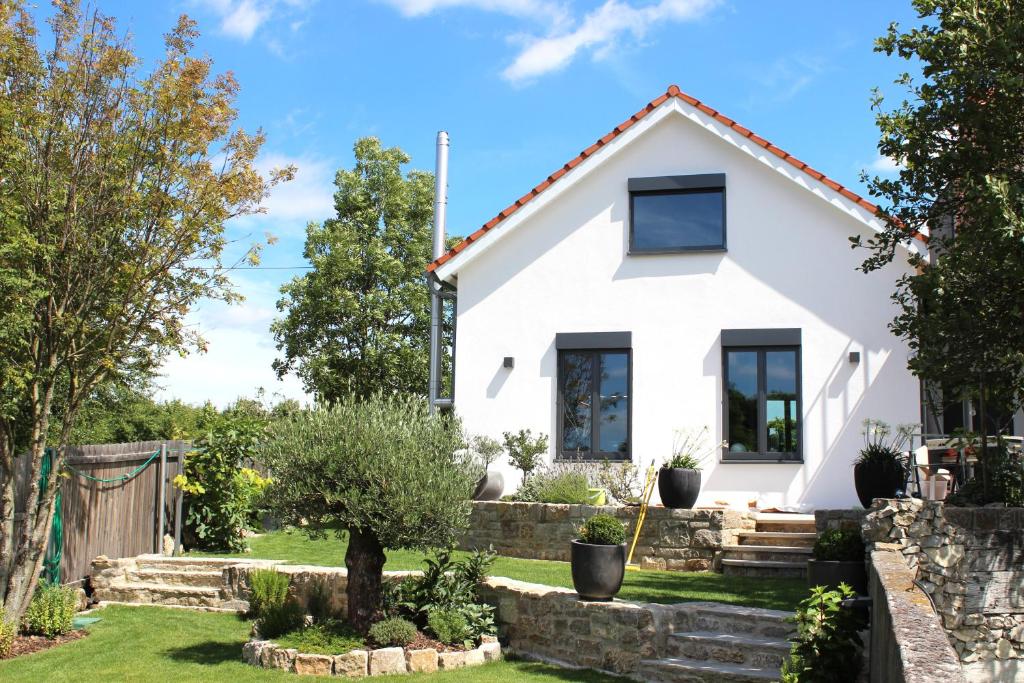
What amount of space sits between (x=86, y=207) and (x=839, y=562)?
8.98m

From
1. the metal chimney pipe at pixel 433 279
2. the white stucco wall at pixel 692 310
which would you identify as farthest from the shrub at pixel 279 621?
the metal chimney pipe at pixel 433 279

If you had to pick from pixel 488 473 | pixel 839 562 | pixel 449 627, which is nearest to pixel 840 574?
pixel 839 562

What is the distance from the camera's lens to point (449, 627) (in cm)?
966

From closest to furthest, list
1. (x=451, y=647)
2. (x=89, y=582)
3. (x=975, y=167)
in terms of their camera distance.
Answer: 1. (x=975, y=167)
2. (x=451, y=647)
3. (x=89, y=582)

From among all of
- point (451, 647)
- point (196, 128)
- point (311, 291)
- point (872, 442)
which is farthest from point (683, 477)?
point (311, 291)

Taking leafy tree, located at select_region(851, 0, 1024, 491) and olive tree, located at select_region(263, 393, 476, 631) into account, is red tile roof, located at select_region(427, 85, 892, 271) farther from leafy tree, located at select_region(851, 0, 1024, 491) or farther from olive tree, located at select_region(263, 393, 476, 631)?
olive tree, located at select_region(263, 393, 476, 631)

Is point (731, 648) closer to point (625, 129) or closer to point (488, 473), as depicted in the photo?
point (488, 473)

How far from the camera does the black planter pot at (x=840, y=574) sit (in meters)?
9.24

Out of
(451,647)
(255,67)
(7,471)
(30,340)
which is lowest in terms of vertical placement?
(451,647)

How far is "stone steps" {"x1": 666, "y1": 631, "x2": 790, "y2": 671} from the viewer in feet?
27.9

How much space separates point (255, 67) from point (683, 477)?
779 centimetres

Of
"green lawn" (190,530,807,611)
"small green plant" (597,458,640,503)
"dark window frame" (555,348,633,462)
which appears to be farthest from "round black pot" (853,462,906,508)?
"dark window frame" (555,348,633,462)

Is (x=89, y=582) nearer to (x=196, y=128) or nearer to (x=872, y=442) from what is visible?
(x=196, y=128)

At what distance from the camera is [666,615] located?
361 inches
